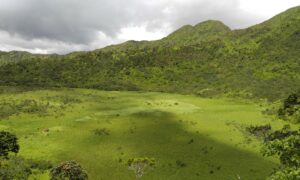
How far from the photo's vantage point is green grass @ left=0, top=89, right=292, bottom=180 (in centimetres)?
4544

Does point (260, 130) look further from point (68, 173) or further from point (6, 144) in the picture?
point (6, 144)

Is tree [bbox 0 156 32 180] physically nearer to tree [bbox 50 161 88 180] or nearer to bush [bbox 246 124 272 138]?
tree [bbox 50 161 88 180]

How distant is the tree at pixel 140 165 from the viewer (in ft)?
143

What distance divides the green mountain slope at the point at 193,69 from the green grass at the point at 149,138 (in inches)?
1685

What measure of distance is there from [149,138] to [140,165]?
13.4 m

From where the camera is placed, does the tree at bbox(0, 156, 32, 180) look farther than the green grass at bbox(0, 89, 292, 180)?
No

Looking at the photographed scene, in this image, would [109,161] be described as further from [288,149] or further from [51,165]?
[288,149]

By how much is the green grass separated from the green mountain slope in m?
42.8

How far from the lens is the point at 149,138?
192 ft

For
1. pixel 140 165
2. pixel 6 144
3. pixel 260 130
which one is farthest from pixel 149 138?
pixel 6 144

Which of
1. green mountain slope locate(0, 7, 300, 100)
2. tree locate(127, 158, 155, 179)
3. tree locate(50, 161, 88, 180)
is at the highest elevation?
green mountain slope locate(0, 7, 300, 100)

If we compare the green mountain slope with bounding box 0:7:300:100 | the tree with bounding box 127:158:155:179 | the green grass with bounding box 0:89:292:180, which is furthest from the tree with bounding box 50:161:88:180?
the green mountain slope with bounding box 0:7:300:100

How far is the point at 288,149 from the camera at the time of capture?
14703mm

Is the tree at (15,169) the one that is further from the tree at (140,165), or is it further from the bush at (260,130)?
the bush at (260,130)
